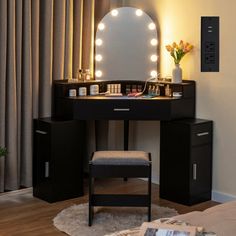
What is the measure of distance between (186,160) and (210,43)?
884mm

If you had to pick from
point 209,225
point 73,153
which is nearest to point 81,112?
point 73,153

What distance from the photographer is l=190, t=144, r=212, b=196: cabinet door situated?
3770mm

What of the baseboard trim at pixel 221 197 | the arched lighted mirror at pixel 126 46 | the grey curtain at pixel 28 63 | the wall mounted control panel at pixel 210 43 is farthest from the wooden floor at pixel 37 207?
the wall mounted control panel at pixel 210 43

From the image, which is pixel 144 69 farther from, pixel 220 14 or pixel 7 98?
pixel 7 98

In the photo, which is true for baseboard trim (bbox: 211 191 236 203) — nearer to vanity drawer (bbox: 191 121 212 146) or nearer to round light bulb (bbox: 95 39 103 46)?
vanity drawer (bbox: 191 121 212 146)

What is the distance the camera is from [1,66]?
148 inches

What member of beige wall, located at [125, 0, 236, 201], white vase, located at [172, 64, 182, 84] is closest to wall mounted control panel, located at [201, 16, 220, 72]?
beige wall, located at [125, 0, 236, 201]

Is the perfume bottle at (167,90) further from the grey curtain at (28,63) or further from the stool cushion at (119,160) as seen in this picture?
the stool cushion at (119,160)

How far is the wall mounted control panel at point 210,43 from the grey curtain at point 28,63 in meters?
1.00

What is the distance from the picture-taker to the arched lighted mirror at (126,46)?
14.0 ft

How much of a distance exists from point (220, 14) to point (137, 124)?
1243 millimetres

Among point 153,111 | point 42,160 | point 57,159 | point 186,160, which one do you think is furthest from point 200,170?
point 42,160

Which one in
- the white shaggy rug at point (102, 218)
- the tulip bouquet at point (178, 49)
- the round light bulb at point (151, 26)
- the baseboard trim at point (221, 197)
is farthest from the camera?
the round light bulb at point (151, 26)

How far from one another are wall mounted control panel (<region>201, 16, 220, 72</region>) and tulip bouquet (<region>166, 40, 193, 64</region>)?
118 millimetres
